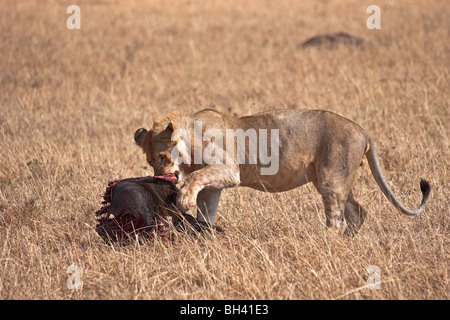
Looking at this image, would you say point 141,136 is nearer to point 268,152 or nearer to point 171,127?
point 171,127

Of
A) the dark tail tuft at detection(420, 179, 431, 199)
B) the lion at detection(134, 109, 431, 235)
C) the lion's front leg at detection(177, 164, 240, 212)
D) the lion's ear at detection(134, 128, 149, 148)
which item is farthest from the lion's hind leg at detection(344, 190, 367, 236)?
the lion's ear at detection(134, 128, 149, 148)

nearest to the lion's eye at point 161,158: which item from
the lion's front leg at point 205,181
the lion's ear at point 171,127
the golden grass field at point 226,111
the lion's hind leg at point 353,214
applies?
the lion's ear at point 171,127

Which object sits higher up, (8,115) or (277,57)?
(277,57)

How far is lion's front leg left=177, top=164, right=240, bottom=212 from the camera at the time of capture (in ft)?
14.8

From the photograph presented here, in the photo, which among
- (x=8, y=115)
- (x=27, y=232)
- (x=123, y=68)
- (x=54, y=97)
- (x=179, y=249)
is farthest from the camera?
(x=123, y=68)

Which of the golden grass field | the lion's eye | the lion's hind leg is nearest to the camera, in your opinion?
the golden grass field

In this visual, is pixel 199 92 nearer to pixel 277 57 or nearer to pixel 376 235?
pixel 277 57

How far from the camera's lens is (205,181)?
462 centimetres

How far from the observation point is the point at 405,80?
10.4 m

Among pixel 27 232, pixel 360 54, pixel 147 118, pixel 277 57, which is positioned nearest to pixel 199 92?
pixel 147 118

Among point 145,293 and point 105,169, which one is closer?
point 145,293

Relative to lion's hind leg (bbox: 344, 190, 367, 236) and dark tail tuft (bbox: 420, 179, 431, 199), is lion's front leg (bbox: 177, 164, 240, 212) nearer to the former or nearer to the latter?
lion's hind leg (bbox: 344, 190, 367, 236)

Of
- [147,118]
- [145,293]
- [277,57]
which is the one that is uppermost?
[277,57]

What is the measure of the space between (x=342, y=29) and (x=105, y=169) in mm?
10632
